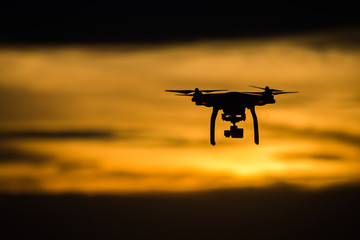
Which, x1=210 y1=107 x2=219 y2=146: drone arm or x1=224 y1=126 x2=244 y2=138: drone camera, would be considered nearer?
x1=210 y1=107 x2=219 y2=146: drone arm

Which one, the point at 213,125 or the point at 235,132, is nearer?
the point at 213,125

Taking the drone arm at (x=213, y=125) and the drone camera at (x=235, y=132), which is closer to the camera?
the drone arm at (x=213, y=125)

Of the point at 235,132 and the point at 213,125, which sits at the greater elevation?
the point at 213,125
